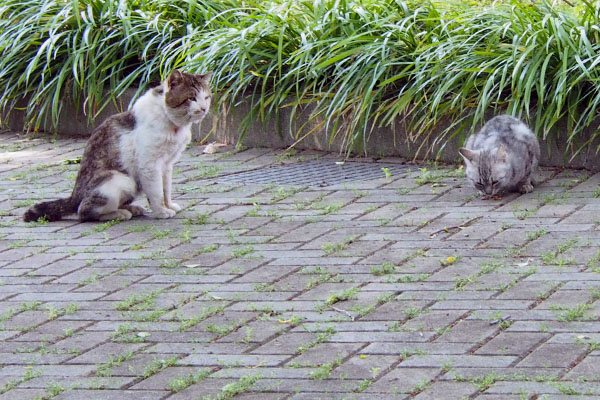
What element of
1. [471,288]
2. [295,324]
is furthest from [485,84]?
[295,324]

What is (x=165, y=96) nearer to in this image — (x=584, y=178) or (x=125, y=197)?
(x=125, y=197)

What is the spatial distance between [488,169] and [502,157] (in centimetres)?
29

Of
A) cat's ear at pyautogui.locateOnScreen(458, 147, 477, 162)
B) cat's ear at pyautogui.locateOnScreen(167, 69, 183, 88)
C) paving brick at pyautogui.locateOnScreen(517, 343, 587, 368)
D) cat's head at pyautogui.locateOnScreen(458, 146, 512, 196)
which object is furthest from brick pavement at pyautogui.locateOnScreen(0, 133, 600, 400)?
cat's ear at pyautogui.locateOnScreen(167, 69, 183, 88)

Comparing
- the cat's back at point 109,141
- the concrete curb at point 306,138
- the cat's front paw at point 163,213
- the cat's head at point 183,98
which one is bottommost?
the cat's front paw at point 163,213

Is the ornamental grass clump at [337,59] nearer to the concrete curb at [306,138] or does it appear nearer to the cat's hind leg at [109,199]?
the concrete curb at [306,138]

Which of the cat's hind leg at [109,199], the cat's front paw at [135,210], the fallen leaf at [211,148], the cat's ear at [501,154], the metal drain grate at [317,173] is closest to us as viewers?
the cat's hind leg at [109,199]

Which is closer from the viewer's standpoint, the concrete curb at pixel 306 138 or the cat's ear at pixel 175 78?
the cat's ear at pixel 175 78

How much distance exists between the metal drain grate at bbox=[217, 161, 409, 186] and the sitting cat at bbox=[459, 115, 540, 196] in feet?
2.86

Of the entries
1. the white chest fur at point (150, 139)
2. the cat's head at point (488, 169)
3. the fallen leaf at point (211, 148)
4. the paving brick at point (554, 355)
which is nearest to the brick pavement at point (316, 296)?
the paving brick at point (554, 355)

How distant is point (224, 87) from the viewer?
362 inches

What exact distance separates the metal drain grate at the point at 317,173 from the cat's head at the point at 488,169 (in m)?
0.89

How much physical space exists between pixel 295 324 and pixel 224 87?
4923 mm

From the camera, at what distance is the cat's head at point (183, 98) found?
6.73 meters

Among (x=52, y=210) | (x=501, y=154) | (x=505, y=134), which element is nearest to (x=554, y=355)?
(x=501, y=154)
